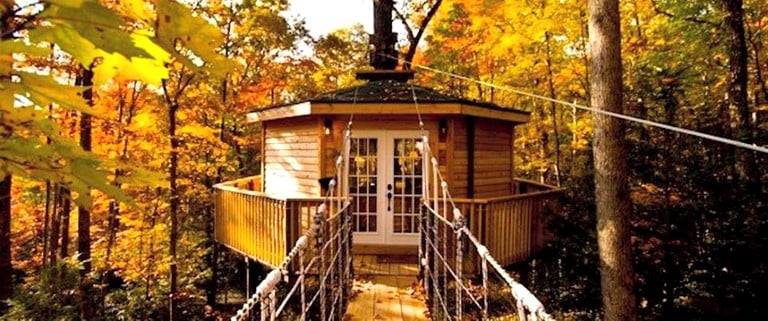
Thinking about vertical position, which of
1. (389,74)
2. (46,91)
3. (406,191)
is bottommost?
(406,191)

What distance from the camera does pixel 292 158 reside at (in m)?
9.49

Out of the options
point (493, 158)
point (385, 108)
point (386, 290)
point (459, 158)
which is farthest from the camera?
point (493, 158)

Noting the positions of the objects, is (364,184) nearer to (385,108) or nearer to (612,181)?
(385,108)

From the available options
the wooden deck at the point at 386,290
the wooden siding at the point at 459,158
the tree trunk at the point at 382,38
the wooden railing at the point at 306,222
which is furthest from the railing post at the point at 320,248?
the tree trunk at the point at 382,38

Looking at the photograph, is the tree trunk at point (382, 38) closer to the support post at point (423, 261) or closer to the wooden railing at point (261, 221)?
the wooden railing at point (261, 221)

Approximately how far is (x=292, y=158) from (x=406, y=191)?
2.56m

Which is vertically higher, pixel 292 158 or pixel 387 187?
pixel 292 158

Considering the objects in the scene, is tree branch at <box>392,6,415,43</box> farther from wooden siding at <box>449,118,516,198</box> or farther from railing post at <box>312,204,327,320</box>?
railing post at <box>312,204,327,320</box>

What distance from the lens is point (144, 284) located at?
43.7ft

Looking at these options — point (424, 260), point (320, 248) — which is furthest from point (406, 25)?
point (320, 248)

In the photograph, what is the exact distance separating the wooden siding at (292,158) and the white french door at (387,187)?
2.82 feet

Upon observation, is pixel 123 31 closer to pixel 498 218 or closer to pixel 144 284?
pixel 498 218

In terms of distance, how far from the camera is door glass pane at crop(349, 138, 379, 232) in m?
8.42

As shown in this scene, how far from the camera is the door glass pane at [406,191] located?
27.5 ft
